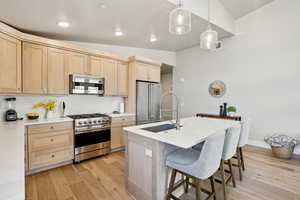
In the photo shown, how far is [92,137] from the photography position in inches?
121

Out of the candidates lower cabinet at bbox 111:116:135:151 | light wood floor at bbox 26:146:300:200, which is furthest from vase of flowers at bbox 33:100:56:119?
lower cabinet at bbox 111:116:135:151

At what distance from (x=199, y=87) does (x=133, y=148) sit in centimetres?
380

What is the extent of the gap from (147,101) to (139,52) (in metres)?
1.68

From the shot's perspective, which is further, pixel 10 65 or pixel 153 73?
pixel 153 73

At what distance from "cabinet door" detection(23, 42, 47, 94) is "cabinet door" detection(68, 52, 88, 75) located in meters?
0.44

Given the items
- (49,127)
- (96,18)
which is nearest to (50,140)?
(49,127)

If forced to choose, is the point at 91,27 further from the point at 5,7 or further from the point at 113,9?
the point at 5,7


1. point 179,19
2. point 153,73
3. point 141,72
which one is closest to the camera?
point 179,19

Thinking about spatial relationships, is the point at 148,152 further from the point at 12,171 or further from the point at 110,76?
the point at 110,76

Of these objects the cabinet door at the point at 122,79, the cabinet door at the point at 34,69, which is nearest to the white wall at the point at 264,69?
the cabinet door at the point at 122,79

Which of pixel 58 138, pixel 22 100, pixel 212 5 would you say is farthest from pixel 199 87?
pixel 22 100

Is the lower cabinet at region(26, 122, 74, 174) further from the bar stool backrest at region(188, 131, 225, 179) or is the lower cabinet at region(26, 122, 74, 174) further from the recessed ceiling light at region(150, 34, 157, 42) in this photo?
the recessed ceiling light at region(150, 34, 157, 42)

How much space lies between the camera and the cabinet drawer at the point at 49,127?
243cm

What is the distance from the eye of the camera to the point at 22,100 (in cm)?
280
